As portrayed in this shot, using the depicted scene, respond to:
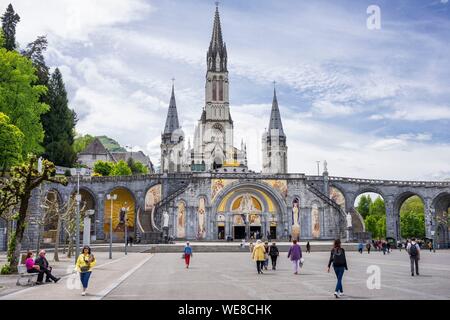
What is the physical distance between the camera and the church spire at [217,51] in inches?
3738

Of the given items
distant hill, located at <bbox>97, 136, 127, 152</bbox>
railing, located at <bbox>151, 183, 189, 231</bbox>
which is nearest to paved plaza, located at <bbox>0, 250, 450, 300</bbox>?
railing, located at <bbox>151, 183, 189, 231</bbox>

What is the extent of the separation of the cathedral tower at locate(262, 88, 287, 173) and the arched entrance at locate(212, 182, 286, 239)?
35.6 m

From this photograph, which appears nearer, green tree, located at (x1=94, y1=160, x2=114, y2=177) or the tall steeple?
green tree, located at (x1=94, y1=160, x2=114, y2=177)

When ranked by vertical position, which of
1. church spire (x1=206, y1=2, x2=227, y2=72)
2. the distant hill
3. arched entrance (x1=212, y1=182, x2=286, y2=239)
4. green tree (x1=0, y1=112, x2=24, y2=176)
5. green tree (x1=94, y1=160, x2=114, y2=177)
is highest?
church spire (x1=206, y1=2, x2=227, y2=72)

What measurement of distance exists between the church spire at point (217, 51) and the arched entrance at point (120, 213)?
139ft

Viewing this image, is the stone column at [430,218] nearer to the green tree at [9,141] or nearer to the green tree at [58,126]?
the green tree at [58,126]

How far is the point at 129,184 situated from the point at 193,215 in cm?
950

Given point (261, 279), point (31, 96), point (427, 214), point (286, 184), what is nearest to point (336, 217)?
point (286, 184)

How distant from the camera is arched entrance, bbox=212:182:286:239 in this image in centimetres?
5741

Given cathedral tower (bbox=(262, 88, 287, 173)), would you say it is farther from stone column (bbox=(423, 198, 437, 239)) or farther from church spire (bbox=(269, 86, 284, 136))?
stone column (bbox=(423, 198, 437, 239))

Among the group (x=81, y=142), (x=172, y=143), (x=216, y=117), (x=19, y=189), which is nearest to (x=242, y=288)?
(x=19, y=189)

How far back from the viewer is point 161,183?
58969mm

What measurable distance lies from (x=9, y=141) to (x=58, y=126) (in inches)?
1146
